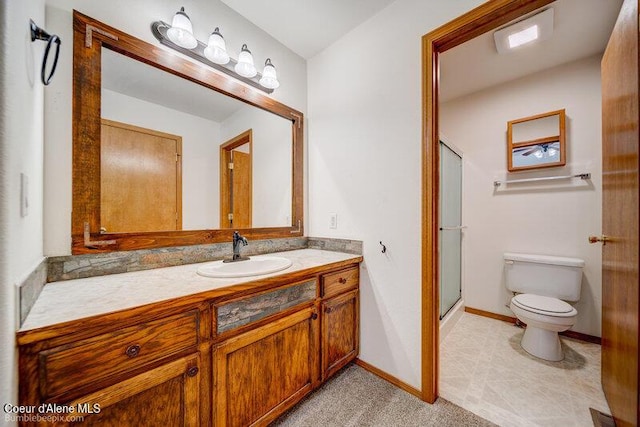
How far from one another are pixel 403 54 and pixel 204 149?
1392 millimetres

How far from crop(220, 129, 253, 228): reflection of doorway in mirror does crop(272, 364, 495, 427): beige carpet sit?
3.80 feet

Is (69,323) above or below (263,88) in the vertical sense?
below

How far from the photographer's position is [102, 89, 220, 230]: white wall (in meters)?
1.27

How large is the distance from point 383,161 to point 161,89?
138 centimetres

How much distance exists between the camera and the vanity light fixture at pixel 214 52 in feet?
4.10

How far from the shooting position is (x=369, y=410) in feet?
4.33

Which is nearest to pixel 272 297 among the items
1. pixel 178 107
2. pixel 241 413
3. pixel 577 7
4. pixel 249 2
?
pixel 241 413

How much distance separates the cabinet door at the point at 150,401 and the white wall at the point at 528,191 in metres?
2.77

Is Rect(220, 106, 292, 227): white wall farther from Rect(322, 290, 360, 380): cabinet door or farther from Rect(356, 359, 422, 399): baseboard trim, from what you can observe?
Rect(356, 359, 422, 399): baseboard trim

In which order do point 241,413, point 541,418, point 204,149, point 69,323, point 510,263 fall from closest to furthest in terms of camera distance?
1. point 69,323
2. point 241,413
3. point 541,418
4. point 204,149
5. point 510,263

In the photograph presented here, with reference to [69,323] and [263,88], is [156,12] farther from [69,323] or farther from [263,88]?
[69,323]

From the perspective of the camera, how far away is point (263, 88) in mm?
1729

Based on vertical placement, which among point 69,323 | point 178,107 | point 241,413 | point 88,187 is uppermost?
point 178,107

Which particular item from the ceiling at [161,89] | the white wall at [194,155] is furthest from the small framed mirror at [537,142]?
the white wall at [194,155]
